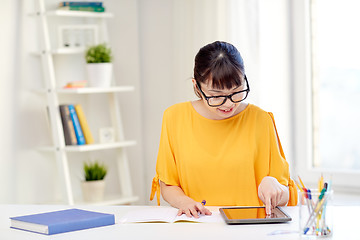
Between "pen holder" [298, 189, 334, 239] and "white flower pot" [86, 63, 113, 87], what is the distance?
86.0 inches

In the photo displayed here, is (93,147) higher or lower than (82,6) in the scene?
lower

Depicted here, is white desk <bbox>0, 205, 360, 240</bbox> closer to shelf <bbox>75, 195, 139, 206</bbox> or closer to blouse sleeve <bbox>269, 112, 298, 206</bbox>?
blouse sleeve <bbox>269, 112, 298, 206</bbox>

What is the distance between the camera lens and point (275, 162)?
2.29 m

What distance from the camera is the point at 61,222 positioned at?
1783 millimetres

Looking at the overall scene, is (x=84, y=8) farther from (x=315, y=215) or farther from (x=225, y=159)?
(x=315, y=215)

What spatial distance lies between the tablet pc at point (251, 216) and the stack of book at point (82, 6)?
2.07 metres

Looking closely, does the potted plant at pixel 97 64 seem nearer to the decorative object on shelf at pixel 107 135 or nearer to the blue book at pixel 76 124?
the blue book at pixel 76 124

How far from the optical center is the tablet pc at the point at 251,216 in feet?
5.88

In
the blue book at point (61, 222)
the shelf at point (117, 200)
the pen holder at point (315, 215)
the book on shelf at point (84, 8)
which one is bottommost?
the shelf at point (117, 200)

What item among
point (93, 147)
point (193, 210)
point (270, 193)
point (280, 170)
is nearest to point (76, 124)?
point (93, 147)

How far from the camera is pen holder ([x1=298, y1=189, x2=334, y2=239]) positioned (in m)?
1.60

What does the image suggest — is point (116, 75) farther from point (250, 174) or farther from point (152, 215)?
point (152, 215)

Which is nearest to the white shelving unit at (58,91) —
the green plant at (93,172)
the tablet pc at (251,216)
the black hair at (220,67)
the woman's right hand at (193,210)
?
the green plant at (93,172)

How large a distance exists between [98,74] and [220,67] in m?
1.61
